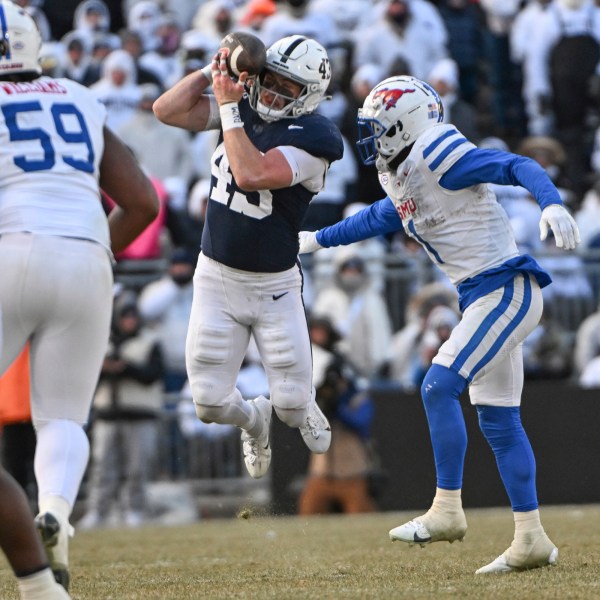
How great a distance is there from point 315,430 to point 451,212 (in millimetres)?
1457

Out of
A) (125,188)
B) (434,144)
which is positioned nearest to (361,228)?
(434,144)

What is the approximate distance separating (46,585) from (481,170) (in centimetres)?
265

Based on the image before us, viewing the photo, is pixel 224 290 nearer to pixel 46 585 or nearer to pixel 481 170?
pixel 481 170

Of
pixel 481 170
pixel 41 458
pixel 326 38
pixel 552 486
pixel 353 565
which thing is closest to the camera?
pixel 41 458

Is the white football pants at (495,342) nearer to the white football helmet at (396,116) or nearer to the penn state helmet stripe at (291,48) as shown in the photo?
the white football helmet at (396,116)

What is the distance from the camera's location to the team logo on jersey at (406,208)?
6.57 m

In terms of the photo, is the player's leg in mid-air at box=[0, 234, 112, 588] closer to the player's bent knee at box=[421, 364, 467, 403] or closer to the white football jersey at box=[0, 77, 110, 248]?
the white football jersey at box=[0, 77, 110, 248]

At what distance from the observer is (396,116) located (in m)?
6.53

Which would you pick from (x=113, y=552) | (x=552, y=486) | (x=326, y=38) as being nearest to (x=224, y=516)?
(x=552, y=486)

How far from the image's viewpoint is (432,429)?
6.38 metres

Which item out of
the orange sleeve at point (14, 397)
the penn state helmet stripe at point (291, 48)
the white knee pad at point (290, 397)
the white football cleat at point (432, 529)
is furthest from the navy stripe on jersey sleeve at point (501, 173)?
the orange sleeve at point (14, 397)

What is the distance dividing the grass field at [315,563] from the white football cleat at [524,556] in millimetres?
57

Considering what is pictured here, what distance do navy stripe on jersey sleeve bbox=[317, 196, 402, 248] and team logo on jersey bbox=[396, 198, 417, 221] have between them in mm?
192

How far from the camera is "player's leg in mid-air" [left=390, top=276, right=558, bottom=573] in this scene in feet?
20.6
